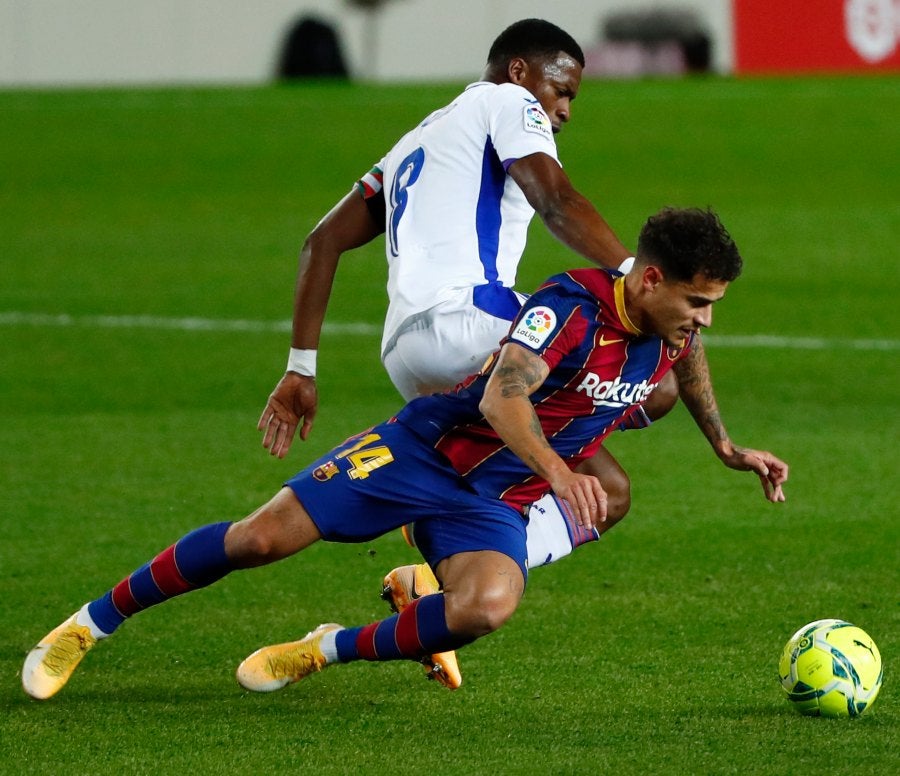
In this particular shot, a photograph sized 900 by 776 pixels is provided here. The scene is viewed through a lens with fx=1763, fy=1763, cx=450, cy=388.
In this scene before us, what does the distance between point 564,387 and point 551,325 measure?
284 mm

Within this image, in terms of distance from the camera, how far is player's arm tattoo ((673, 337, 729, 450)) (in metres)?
5.55

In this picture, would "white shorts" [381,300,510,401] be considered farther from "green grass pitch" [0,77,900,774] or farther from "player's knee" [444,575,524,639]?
"green grass pitch" [0,77,900,774]

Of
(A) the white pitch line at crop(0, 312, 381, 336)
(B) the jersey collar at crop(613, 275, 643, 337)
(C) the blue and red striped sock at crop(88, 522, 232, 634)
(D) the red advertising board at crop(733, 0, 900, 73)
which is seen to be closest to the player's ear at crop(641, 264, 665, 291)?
(B) the jersey collar at crop(613, 275, 643, 337)

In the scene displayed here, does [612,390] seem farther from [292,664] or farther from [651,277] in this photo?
[292,664]

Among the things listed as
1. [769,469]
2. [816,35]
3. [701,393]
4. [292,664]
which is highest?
[701,393]

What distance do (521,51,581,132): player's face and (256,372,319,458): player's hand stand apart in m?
1.23

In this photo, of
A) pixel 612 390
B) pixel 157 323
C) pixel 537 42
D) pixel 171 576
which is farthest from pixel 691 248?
pixel 157 323

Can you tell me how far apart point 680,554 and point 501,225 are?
1.86 m

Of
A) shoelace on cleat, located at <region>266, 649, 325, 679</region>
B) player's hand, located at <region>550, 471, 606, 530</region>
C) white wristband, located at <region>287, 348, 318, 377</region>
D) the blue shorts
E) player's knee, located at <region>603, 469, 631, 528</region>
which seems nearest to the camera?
player's hand, located at <region>550, 471, 606, 530</region>

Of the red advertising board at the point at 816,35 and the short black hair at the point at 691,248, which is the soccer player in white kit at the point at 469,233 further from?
the red advertising board at the point at 816,35

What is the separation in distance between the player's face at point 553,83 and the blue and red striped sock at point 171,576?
184 centimetres

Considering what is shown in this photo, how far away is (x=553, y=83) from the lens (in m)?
6.00

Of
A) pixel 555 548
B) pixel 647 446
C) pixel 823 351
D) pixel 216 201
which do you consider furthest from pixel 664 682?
pixel 216 201

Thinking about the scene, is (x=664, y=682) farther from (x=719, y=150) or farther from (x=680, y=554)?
(x=719, y=150)
